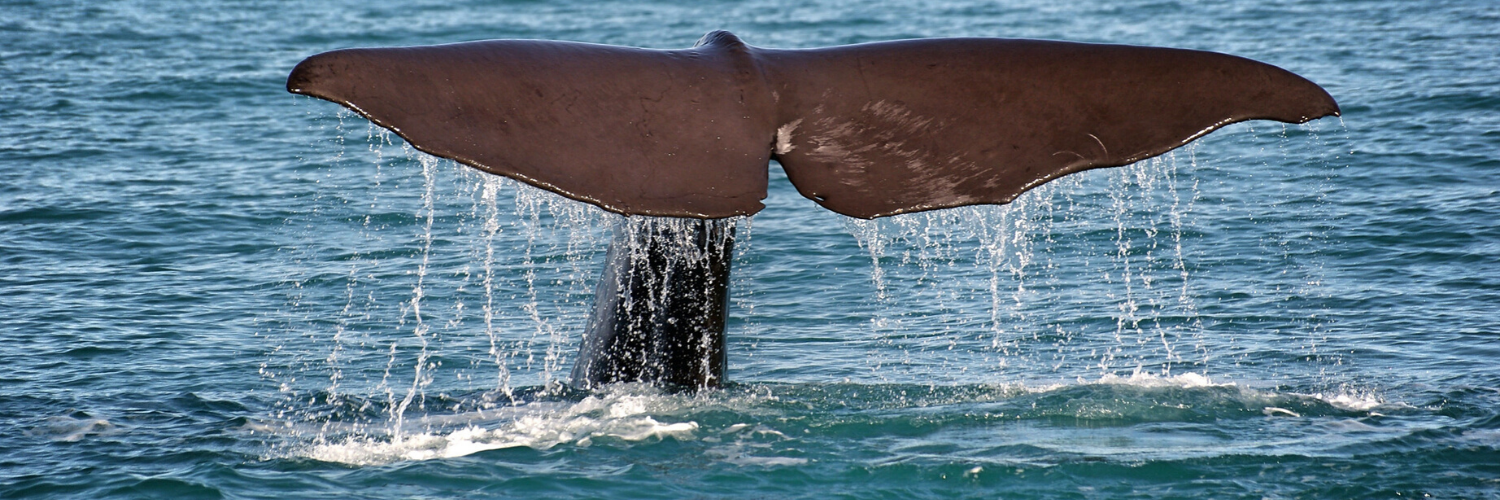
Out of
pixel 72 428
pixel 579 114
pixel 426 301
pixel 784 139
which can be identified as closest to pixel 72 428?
pixel 72 428

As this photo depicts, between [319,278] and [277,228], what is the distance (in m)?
1.75

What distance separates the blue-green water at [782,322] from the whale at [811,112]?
0.89 metres

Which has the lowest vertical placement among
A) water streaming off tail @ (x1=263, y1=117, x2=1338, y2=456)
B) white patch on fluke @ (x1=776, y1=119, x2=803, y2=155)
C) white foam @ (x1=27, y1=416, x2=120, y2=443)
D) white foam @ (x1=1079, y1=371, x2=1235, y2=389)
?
white foam @ (x1=27, y1=416, x2=120, y2=443)

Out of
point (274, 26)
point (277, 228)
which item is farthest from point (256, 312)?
point (274, 26)

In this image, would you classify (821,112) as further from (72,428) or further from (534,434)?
(72,428)

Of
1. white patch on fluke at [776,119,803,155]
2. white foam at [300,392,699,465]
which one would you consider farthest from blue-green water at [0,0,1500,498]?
white patch on fluke at [776,119,803,155]

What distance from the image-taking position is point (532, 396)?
695 centimetres

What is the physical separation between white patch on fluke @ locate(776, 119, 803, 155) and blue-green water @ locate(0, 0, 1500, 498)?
1165 mm

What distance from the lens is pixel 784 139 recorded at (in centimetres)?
463

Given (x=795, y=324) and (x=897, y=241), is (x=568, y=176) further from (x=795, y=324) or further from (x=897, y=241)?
(x=897, y=241)

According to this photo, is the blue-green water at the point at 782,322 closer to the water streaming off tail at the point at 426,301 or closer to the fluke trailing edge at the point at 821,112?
the water streaming off tail at the point at 426,301

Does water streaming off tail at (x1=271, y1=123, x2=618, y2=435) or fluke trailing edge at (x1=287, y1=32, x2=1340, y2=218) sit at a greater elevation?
fluke trailing edge at (x1=287, y1=32, x2=1340, y2=218)

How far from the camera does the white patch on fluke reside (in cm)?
461

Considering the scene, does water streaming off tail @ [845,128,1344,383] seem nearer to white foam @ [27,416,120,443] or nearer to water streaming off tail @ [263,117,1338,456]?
water streaming off tail @ [263,117,1338,456]
